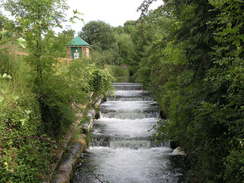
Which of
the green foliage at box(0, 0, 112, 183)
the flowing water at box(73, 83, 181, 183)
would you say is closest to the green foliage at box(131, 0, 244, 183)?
the flowing water at box(73, 83, 181, 183)

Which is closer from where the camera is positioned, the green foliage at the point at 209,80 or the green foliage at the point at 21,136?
the green foliage at the point at 209,80

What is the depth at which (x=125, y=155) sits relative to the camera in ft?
23.6

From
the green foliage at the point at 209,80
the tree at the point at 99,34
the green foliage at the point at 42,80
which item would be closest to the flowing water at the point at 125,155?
the green foliage at the point at 209,80

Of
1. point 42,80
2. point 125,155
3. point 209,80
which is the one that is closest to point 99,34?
point 125,155

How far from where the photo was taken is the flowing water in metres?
5.79

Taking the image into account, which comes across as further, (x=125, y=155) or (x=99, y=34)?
(x=99, y=34)

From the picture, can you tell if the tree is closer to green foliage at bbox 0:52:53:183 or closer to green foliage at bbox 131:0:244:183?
green foliage at bbox 0:52:53:183

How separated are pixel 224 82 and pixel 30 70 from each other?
3531 mm

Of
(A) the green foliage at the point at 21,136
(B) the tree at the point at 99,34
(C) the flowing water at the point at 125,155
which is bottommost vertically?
(C) the flowing water at the point at 125,155

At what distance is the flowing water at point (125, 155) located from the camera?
579cm

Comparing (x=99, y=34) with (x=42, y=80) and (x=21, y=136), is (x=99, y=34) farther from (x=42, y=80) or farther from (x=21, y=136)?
(x=21, y=136)

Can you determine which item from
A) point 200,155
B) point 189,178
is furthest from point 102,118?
point 200,155

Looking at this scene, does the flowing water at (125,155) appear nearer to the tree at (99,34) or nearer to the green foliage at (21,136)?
the green foliage at (21,136)

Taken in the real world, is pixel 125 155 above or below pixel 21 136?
below
